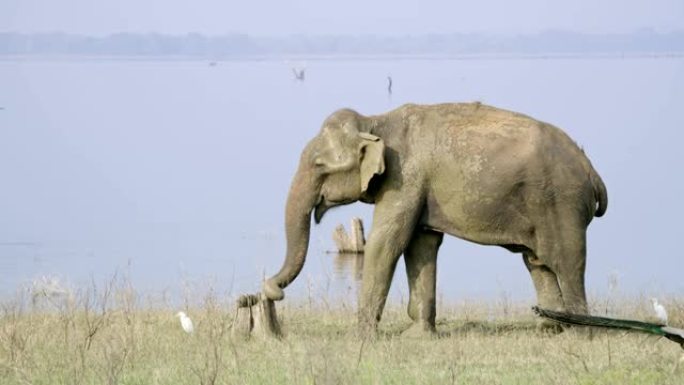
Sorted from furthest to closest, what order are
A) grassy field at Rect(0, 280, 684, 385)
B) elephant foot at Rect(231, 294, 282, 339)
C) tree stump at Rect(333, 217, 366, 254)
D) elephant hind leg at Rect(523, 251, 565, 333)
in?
1. tree stump at Rect(333, 217, 366, 254)
2. elephant hind leg at Rect(523, 251, 565, 333)
3. elephant foot at Rect(231, 294, 282, 339)
4. grassy field at Rect(0, 280, 684, 385)

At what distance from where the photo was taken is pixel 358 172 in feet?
61.5

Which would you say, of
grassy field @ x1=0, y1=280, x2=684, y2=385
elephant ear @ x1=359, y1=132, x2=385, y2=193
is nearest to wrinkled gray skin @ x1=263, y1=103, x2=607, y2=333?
elephant ear @ x1=359, y1=132, x2=385, y2=193

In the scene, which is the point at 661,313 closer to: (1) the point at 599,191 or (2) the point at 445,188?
(1) the point at 599,191

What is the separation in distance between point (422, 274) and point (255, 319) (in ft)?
5.63

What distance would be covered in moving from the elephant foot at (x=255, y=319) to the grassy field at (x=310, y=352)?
15 cm

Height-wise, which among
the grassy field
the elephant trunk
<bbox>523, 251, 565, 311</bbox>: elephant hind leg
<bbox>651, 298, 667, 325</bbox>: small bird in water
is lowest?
the grassy field

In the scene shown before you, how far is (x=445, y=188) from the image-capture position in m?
18.8

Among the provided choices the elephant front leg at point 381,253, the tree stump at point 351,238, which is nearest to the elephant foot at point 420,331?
the elephant front leg at point 381,253

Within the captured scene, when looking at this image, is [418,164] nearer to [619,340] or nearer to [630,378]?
[619,340]

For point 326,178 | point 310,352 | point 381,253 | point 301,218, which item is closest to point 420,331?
point 381,253

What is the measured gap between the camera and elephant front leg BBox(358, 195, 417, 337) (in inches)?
738

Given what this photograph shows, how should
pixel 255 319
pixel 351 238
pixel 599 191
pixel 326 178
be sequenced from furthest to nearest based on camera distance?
pixel 351 238 < pixel 599 191 < pixel 326 178 < pixel 255 319

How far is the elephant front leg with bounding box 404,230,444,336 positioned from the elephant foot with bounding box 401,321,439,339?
0.06 feet

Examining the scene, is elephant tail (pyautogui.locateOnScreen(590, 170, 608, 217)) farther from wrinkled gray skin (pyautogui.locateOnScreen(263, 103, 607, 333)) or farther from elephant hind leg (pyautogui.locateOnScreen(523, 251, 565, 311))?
elephant hind leg (pyautogui.locateOnScreen(523, 251, 565, 311))
